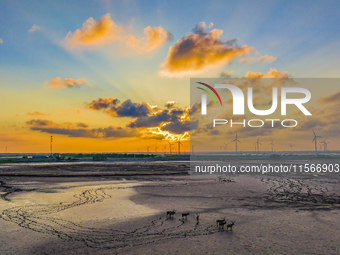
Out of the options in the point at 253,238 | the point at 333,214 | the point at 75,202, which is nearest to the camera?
the point at 253,238

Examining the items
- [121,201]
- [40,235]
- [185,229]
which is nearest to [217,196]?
[121,201]

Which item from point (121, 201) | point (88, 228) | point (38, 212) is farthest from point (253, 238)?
point (38, 212)

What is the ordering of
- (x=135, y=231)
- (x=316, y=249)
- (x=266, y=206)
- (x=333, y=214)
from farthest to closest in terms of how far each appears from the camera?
(x=266, y=206)
(x=333, y=214)
(x=135, y=231)
(x=316, y=249)

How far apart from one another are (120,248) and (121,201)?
990cm

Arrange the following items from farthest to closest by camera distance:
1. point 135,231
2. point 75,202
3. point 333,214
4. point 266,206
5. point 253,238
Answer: point 75,202 < point 266,206 < point 333,214 < point 135,231 < point 253,238

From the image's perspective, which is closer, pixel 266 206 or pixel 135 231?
pixel 135 231

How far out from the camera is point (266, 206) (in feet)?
59.8

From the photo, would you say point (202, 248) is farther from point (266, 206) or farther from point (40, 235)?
point (266, 206)

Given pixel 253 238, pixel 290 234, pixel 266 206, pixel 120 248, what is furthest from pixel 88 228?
pixel 266 206

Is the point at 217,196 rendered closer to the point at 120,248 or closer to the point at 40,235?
the point at 120,248

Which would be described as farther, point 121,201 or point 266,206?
point 121,201

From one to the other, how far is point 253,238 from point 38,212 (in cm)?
1349

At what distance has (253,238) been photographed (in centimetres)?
1175

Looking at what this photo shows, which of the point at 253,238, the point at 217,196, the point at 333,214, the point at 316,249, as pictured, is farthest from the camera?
the point at 217,196
